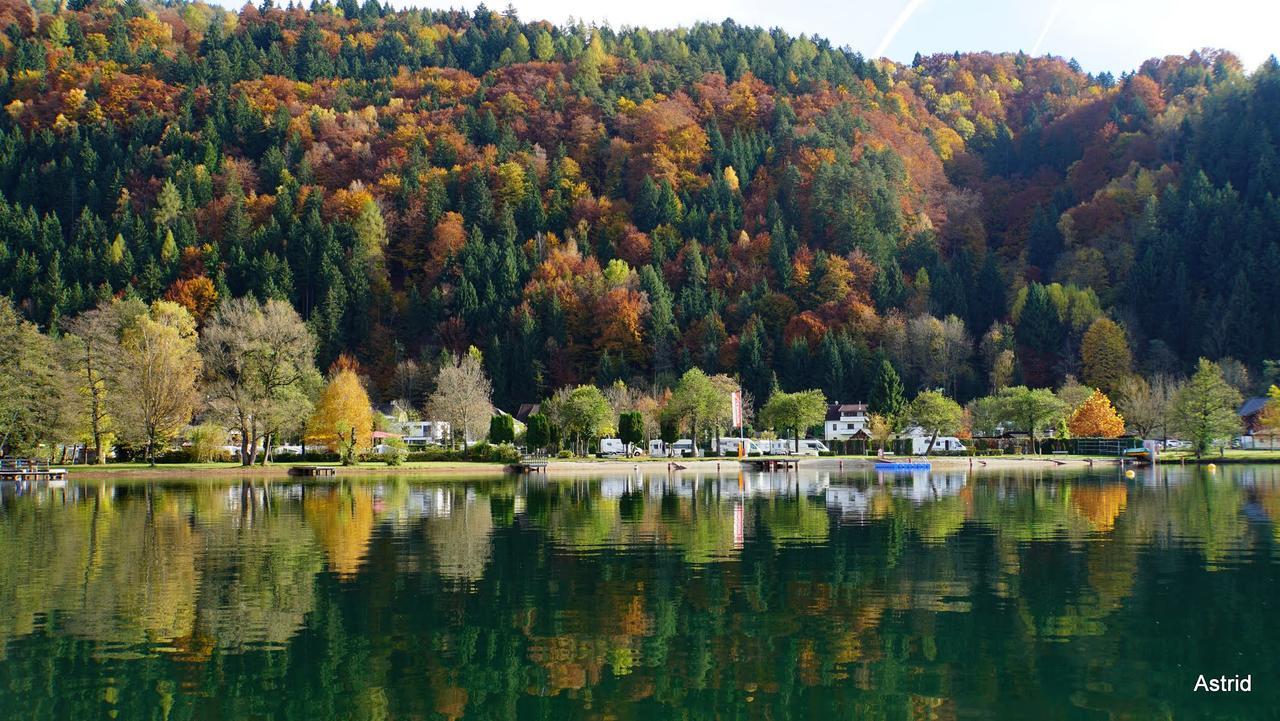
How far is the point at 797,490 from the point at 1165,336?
98605mm

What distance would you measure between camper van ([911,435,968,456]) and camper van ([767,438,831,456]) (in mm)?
8878

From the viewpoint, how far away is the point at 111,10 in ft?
625

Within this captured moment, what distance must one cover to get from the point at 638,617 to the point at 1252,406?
115949 mm

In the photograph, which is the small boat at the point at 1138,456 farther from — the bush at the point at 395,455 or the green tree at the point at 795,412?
the bush at the point at 395,455

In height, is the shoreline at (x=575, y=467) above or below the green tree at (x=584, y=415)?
below

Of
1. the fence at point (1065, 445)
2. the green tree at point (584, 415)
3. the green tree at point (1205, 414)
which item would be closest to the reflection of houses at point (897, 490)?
the green tree at point (1205, 414)

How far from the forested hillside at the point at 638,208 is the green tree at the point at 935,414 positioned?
53.9ft

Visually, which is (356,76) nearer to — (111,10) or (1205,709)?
(111,10)

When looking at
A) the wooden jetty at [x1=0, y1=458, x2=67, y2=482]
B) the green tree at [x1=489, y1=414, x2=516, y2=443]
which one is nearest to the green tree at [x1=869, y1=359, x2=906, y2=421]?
the green tree at [x1=489, y1=414, x2=516, y2=443]

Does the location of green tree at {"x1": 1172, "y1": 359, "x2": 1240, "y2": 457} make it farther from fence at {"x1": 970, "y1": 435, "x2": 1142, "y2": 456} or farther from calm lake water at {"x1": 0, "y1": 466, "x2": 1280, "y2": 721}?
calm lake water at {"x1": 0, "y1": 466, "x2": 1280, "y2": 721}

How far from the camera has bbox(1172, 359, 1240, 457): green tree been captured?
87.9 meters

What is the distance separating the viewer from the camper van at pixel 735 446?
107 metres

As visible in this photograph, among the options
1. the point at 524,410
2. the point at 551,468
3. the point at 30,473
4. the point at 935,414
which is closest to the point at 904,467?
the point at 551,468

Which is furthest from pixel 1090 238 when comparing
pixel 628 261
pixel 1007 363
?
pixel 628 261
